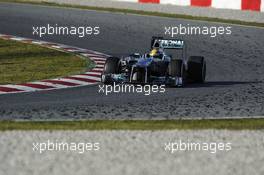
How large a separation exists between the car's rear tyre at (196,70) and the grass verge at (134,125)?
411cm

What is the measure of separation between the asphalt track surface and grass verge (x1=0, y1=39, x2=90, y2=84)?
1323 millimetres

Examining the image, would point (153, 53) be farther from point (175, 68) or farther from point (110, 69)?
point (110, 69)

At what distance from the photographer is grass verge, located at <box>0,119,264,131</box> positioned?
11883 mm

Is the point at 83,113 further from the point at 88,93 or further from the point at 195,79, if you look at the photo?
the point at 195,79

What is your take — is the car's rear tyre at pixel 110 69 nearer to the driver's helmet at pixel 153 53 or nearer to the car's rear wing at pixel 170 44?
the driver's helmet at pixel 153 53

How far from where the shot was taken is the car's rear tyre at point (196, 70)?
55.0 feet

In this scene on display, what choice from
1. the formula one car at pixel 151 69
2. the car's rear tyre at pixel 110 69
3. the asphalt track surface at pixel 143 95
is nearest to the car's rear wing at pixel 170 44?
the formula one car at pixel 151 69

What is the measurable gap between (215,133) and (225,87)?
15.9 ft

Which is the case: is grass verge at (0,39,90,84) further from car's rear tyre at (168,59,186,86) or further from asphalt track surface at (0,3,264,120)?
car's rear tyre at (168,59,186,86)

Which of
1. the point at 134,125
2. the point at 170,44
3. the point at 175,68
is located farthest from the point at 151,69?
the point at 134,125

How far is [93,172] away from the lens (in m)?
9.13

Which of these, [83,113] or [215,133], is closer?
[215,133]

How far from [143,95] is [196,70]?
1.82 meters

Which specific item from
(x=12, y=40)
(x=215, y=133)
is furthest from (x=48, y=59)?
(x=215, y=133)
